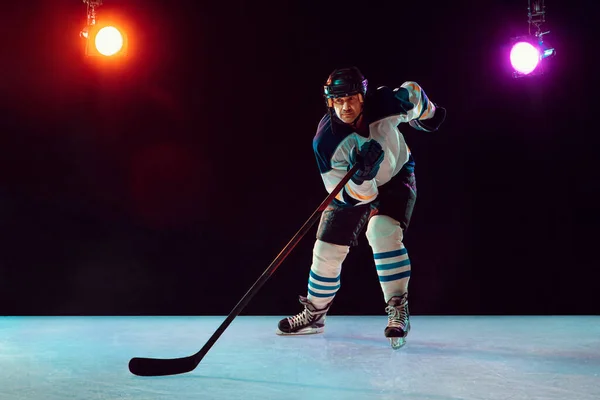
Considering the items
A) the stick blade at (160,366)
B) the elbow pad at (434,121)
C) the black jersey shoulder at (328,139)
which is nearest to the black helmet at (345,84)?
the black jersey shoulder at (328,139)

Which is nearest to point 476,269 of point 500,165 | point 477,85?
point 500,165

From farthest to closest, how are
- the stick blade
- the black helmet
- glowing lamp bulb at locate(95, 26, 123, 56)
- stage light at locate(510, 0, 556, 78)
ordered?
glowing lamp bulb at locate(95, 26, 123, 56), stage light at locate(510, 0, 556, 78), the black helmet, the stick blade

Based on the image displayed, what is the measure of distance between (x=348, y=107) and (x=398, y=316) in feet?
2.66

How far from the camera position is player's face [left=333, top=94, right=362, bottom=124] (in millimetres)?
2660

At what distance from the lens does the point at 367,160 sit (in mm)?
2604

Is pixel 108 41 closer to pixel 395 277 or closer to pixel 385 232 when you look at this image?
pixel 385 232

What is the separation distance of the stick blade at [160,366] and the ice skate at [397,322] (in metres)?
0.78

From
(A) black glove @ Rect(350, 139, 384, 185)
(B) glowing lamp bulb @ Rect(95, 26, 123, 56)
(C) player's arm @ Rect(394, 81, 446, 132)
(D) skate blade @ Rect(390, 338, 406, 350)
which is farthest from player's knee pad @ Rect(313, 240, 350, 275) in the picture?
(B) glowing lamp bulb @ Rect(95, 26, 123, 56)

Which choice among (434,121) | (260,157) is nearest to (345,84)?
(434,121)

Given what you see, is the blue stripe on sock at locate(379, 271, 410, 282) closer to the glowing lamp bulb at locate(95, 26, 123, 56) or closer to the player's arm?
the player's arm

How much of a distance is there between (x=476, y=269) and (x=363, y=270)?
1.90 ft

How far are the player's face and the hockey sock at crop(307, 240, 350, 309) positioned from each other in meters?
0.56

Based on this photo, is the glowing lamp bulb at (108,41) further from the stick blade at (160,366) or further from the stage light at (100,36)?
the stick blade at (160,366)

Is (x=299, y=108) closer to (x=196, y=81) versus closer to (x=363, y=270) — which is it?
(x=196, y=81)
